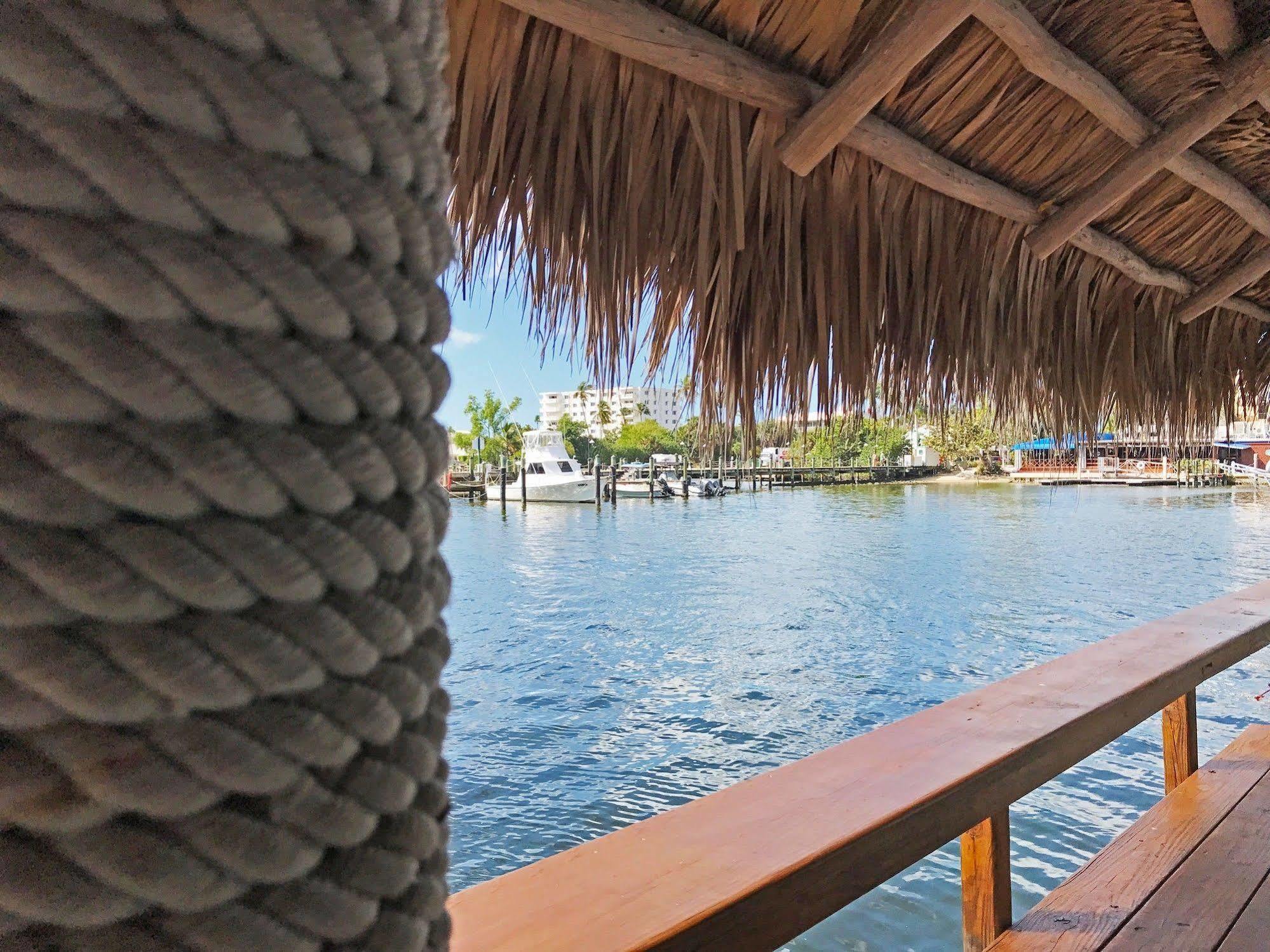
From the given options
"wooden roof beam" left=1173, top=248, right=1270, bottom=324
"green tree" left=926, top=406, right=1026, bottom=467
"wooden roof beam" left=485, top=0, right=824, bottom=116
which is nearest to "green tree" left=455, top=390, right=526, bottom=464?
"green tree" left=926, top=406, right=1026, bottom=467

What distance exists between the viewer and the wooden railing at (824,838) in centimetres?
77

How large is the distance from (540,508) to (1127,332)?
28319mm

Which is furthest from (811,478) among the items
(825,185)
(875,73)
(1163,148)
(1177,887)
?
(875,73)

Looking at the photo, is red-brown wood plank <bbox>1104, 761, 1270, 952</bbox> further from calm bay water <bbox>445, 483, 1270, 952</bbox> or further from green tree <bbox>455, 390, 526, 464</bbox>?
green tree <bbox>455, 390, 526, 464</bbox>

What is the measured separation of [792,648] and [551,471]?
52.9 ft

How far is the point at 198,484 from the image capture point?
0.47 ft

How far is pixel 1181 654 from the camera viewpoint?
66.7 inches

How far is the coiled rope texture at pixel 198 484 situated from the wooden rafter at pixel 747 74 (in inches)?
40.8

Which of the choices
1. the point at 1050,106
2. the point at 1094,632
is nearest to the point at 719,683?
the point at 1094,632

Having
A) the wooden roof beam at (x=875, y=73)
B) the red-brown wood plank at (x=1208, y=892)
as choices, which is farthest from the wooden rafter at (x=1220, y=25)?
the red-brown wood plank at (x=1208, y=892)

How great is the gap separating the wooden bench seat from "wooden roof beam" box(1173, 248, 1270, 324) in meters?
1.23

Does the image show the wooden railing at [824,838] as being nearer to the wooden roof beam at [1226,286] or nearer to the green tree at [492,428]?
the wooden roof beam at [1226,286]

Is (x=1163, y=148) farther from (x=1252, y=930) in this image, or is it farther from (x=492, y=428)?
(x=492, y=428)

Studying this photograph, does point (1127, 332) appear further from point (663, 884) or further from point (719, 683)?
point (719, 683)
